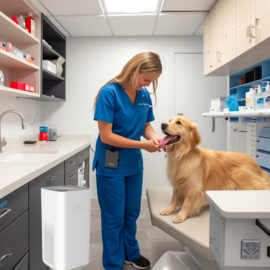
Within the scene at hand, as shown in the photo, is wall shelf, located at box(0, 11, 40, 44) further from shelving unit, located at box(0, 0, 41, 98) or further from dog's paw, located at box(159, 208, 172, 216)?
dog's paw, located at box(159, 208, 172, 216)

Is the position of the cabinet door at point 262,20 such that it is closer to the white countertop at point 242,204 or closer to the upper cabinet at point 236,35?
the upper cabinet at point 236,35

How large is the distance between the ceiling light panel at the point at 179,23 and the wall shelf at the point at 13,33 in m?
1.41

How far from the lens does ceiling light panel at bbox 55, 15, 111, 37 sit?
266cm

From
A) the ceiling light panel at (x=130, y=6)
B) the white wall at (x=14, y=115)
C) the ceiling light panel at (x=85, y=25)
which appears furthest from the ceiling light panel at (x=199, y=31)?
the white wall at (x=14, y=115)

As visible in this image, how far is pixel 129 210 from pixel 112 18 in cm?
213

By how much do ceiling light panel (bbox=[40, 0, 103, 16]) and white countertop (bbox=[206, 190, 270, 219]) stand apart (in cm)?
222

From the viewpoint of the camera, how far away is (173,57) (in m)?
3.28

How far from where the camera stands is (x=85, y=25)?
113 inches

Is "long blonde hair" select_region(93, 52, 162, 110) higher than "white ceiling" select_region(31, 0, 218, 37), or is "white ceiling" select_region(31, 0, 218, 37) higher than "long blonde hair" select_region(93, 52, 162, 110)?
"white ceiling" select_region(31, 0, 218, 37)

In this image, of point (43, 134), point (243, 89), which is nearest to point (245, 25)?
point (243, 89)

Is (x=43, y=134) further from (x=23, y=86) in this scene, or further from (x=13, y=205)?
(x=13, y=205)

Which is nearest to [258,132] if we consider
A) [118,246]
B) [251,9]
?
[251,9]

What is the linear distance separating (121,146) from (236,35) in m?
1.29

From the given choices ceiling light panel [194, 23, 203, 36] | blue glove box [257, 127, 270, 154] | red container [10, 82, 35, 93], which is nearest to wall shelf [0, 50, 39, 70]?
red container [10, 82, 35, 93]
